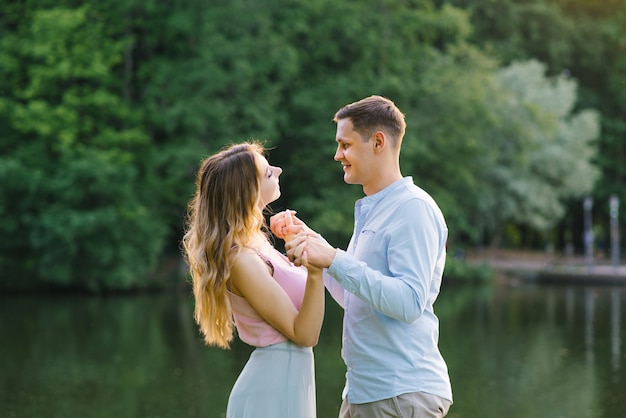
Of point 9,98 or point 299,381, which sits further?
point 9,98

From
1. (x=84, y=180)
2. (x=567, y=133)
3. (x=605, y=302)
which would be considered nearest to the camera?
(x=605, y=302)

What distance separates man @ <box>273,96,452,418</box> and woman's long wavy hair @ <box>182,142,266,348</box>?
9.8 inches

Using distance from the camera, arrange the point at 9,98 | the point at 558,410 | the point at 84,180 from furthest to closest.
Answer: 1. the point at 9,98
2. the point at 84,180
3. the point at 558,410

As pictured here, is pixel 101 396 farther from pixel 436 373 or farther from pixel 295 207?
pixel 295 207

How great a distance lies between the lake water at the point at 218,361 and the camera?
449 inches

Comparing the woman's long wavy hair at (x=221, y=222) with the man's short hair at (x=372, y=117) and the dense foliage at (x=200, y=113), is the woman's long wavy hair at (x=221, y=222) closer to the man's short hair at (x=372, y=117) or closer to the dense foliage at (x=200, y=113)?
the man's short hair at (x=372, y=117)

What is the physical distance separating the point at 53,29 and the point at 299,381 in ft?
87.9

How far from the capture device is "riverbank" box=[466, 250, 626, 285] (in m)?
32.0

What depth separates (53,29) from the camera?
28719mm

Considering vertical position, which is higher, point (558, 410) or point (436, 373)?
point (436, 373)

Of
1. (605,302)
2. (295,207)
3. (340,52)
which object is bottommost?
(605,302)

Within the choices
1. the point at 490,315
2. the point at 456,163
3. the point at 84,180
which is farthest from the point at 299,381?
the point at 456,163

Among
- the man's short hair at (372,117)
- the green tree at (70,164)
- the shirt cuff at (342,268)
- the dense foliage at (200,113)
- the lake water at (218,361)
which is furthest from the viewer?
the dense foliage at (200,113)

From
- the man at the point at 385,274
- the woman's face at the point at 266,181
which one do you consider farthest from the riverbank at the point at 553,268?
the man at the point at 385,274
